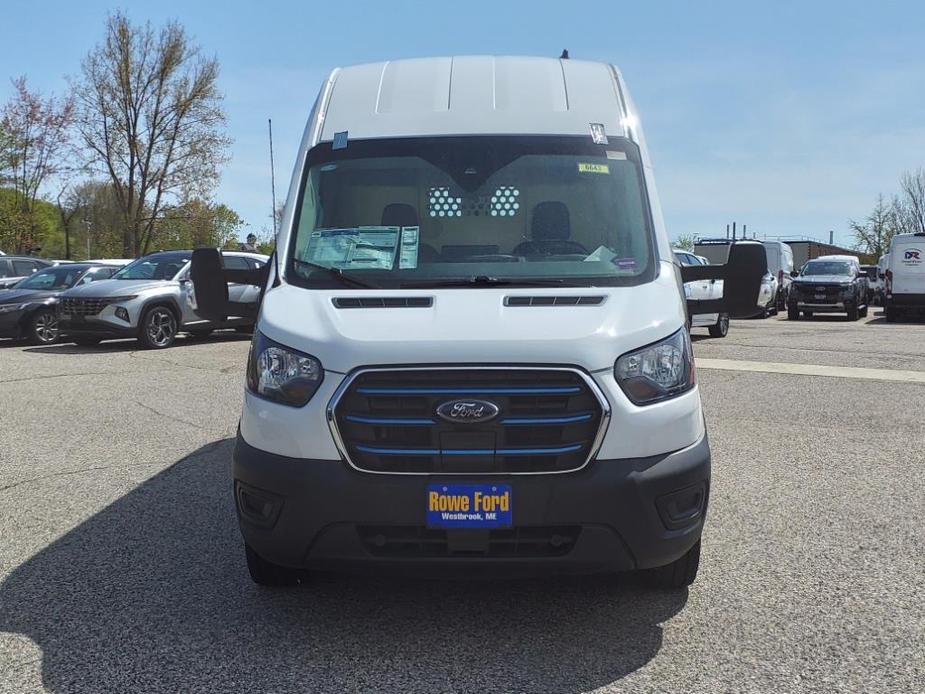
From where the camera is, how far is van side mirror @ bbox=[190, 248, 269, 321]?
15.4ft

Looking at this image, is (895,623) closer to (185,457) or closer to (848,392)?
(185,457)

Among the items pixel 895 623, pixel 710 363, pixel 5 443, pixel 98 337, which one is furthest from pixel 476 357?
pixel 98 337

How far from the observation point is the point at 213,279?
15.5ft

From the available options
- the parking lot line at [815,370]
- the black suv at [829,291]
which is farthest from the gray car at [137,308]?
the black suv at [829,291]

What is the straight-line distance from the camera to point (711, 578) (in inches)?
171

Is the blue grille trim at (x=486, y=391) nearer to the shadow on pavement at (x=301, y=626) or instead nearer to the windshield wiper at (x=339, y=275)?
the windshield wiper at (x=339, y=275)

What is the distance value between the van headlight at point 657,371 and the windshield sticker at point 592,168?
3.85ft

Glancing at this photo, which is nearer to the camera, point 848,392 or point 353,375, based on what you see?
point 353,375

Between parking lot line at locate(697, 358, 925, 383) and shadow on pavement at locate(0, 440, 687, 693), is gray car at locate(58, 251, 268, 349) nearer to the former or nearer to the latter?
parking lot line at locate(697, 358, 925, 383)

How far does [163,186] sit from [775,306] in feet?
86.3

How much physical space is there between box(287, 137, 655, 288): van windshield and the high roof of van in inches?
3.9

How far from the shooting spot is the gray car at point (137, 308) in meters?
15.1

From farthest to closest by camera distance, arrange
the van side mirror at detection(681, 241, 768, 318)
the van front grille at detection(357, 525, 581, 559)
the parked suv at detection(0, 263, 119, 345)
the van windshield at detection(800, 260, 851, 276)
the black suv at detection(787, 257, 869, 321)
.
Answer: the van windshield at detection(800, 260, 851, 276)
the black suv at detection(787, 257, 869, 321)
the parked suv at detection(0, 263, 119, 345)
the van side mirror at detection(681, 241, 768, 318)
the van front grille at detection(357, 525, 581, 559)

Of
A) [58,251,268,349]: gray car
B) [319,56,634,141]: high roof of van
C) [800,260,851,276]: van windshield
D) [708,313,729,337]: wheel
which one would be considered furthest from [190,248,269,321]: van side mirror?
[800,260,851,276]: van windshield
